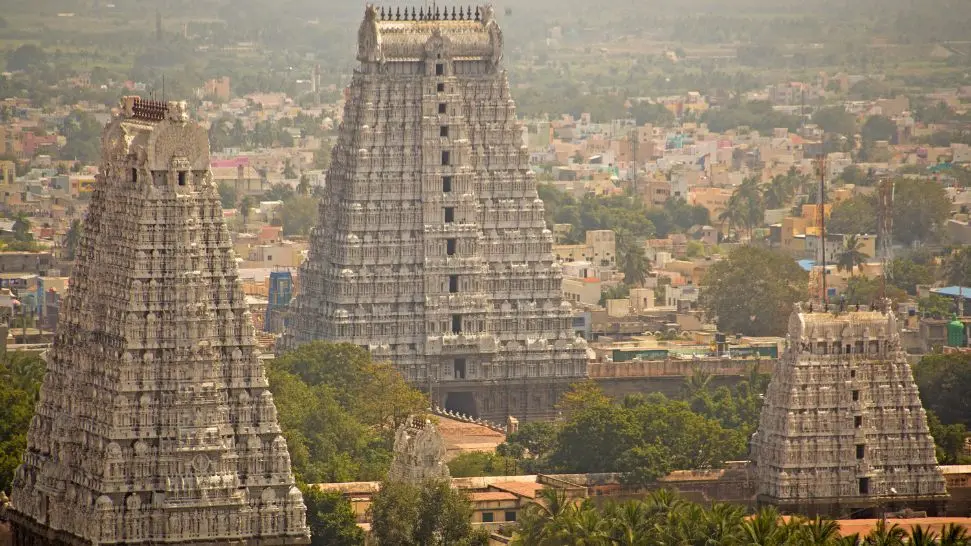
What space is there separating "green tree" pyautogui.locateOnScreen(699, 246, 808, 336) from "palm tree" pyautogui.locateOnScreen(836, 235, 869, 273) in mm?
15891

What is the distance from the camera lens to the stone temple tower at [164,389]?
92.4 metres

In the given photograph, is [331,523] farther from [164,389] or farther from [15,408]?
[15,408]

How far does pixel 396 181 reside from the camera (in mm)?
130000

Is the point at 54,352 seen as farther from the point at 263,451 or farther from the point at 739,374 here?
the point at 739,374

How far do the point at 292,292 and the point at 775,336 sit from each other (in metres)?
19.5

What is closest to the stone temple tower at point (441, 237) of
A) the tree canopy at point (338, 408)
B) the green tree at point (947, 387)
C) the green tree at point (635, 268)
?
the tree canopy at point (338, 408)

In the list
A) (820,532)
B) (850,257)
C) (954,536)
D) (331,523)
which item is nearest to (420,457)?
(331,523)

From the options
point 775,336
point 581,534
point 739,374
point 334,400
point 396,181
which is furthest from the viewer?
point 775,336

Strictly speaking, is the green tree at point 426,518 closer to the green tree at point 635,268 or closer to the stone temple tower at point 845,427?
the stone temple tower at point 845,427

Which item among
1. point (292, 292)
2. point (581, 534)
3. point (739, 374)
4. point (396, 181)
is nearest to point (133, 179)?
point (581, 534)

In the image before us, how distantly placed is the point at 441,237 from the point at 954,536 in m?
40.1

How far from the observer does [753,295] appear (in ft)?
523

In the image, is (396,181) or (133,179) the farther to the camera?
(396,181)

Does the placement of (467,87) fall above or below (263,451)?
above
